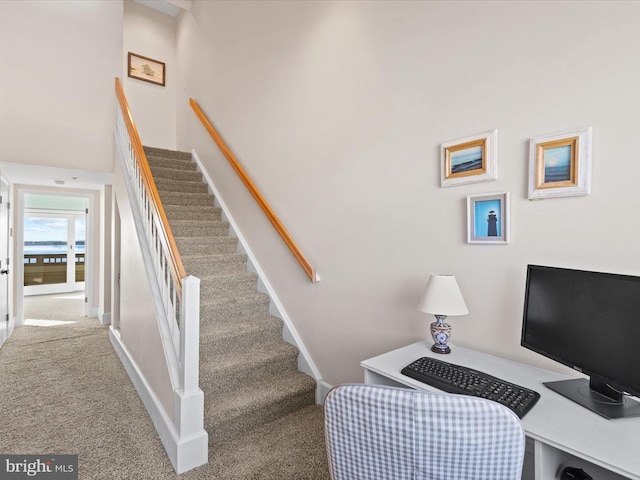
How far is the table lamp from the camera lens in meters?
1.69

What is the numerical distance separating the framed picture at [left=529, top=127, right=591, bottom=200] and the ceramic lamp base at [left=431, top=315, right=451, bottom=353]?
744 millimetres

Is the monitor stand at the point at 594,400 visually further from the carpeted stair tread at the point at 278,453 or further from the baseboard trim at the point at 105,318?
the baseboard trim at the point at 105,318

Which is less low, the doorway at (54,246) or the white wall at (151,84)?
the white wall at (151,84)

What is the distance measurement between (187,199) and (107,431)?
248cm

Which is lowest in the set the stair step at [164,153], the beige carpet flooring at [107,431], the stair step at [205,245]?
the beige carpet flooring at [107,431]

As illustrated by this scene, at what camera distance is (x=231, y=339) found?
108 inches

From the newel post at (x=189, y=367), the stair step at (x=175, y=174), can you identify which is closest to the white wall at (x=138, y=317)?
the newel post at (x=189, y=367)

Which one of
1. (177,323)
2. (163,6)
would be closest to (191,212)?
(177,323)

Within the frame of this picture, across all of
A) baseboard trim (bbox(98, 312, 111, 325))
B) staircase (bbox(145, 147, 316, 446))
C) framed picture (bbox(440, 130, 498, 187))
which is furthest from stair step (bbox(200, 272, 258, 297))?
baseboard trim (bbox(98, 312, 111, 325))

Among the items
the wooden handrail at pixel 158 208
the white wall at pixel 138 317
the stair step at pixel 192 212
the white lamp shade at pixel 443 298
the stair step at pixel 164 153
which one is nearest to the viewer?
the white lamp shade at pixel 443 298

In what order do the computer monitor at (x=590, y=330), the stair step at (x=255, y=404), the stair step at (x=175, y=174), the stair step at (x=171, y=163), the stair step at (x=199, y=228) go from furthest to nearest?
1. the stair step at (x=171, y=163)
2. the stair step at (x=175, y=174)
3. the stair step at (x=199, y=228)
4. the stair step at (x=255, y=404)
5. the computer monitor at (x=590, y=330)

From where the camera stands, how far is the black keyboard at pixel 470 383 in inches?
48.1

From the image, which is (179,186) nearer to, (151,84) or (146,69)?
(151,84)

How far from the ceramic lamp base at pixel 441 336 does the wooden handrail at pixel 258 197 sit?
1.18 meters
